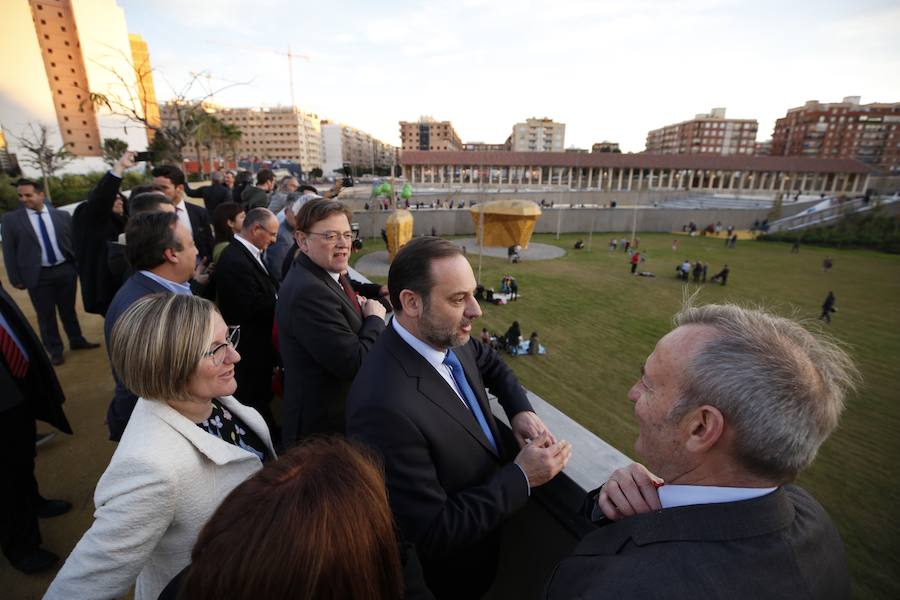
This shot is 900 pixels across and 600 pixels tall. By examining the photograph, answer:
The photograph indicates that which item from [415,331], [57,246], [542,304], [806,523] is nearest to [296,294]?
[415,331]

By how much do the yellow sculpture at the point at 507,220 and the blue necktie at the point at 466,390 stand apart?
23.7m

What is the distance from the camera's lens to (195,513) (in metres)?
1.51

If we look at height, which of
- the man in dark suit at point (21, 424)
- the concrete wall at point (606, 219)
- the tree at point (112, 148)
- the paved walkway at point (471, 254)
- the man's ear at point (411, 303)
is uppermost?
the tree at point (112, 148)

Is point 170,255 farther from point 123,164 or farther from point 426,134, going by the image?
point 426,134

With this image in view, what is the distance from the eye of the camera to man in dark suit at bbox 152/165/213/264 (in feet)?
17.5

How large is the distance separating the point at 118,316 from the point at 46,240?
5.06 meters

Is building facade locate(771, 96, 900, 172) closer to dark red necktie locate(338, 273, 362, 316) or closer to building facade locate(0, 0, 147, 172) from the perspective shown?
dark red necktie locate(338, 273, 362, 316)

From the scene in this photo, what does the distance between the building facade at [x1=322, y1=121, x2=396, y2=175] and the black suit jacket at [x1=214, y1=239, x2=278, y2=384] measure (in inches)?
3648

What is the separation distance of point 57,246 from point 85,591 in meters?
6.57

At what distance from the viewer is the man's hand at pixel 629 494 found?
1.26 meters

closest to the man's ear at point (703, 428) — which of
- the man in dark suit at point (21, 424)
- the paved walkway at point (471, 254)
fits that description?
the man in dark suit at point (21, 424)

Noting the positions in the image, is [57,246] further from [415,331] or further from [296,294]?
[415,331]

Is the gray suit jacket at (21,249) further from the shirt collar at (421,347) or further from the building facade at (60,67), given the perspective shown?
the building facade at (60,67)

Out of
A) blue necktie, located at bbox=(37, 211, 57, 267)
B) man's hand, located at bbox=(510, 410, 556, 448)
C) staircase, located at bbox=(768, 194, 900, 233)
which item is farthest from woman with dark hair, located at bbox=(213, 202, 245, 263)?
staircase, located at bbox=(768, 194, 900, 233)
